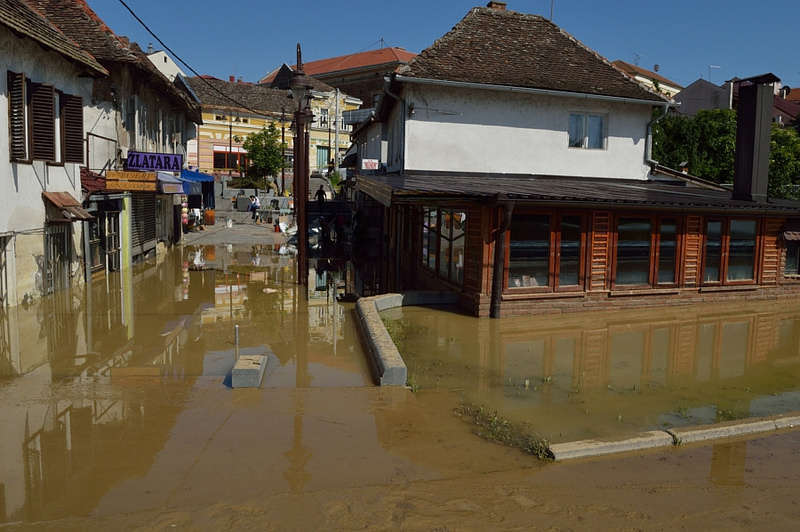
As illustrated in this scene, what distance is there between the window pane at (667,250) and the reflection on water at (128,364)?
6890 mm

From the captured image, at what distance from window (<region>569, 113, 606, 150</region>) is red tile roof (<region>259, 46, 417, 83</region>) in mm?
54752

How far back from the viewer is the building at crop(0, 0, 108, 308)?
1206 centimetres

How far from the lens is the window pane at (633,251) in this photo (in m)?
13.9

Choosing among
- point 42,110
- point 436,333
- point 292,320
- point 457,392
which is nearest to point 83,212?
point 42,110

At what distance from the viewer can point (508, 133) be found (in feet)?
60.6

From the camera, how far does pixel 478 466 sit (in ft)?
18.9

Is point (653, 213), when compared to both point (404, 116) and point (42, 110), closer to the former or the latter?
point (404, 116)

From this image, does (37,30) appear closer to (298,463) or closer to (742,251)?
(298,463)

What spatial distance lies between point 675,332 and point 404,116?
9312 millimetres

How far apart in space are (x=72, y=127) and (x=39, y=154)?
169 centimetres

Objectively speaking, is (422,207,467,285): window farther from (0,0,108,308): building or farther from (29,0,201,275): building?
(0,0,108,308): building

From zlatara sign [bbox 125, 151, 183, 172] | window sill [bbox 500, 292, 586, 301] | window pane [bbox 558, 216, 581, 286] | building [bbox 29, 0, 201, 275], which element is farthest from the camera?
zlatara sign [bbox 125, 151, 183, 172]

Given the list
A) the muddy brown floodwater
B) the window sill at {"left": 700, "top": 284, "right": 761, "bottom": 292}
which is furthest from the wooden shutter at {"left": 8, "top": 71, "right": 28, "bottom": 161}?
the window sill at {"left": 700, "top": 284, "right": 761, "bottom": 292}

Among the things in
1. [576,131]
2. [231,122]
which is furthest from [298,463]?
[231,122]
